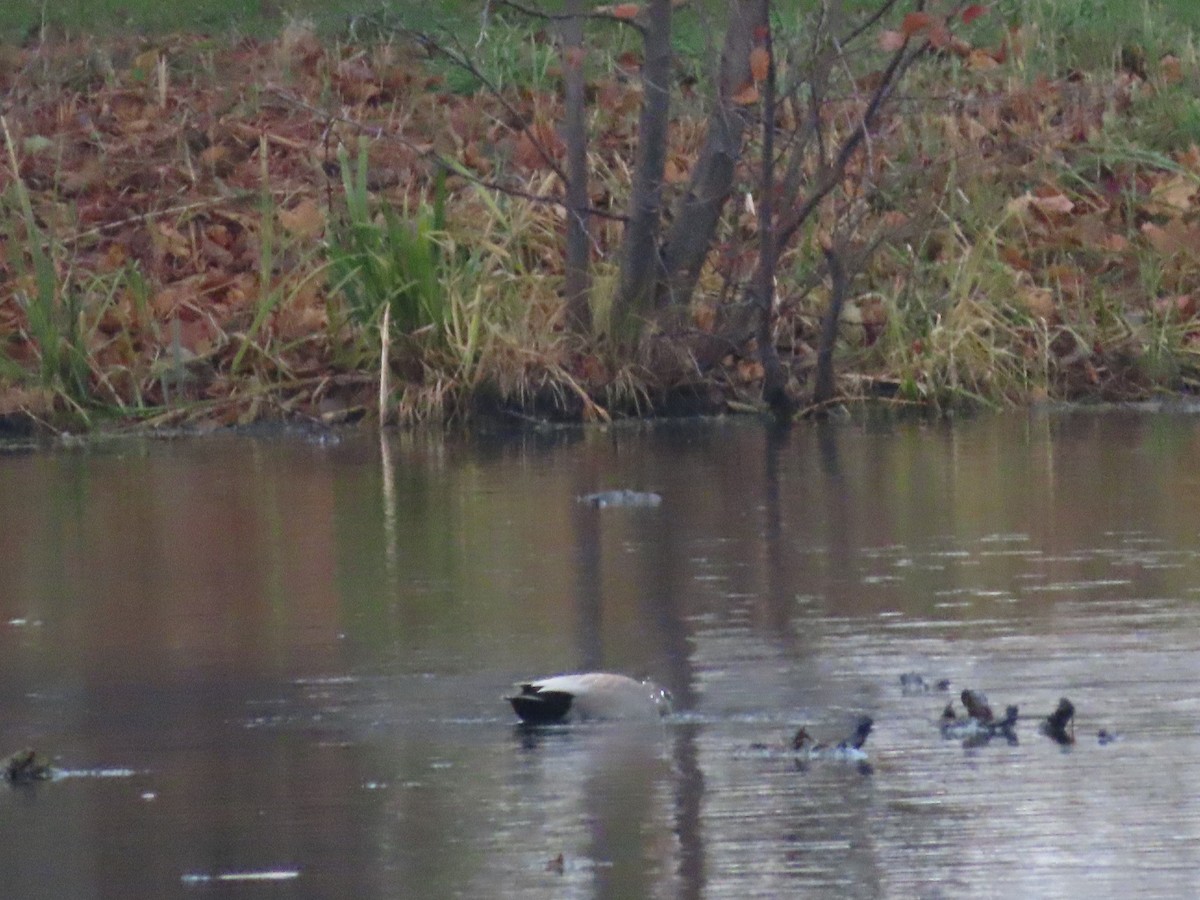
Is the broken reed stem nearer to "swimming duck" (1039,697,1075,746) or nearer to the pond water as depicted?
the pond water

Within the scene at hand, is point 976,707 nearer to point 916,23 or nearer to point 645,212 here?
point 916,23

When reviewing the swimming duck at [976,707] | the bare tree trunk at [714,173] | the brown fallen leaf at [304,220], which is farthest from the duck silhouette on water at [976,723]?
the brown fallen leaf at [304,220]

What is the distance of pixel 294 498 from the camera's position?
935cm

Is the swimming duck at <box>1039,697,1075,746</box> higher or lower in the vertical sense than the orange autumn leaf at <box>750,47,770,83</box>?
lower

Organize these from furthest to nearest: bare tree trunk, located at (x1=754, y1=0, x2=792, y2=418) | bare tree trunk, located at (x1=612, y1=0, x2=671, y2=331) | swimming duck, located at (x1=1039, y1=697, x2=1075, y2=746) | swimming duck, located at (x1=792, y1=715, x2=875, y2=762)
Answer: bare tree trunk, located at (x1=612, y1=0, x2=671, y2=331), bare tree trunk, located at (x1=754, y1=0, x2=792, y2=418), swimming duck, located at (x1=1039, y1=697, x2=1075, y2=746), swimming duck, located at (x1=792, y1=715, x2=875, y2=762)

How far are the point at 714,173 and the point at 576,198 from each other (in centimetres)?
77

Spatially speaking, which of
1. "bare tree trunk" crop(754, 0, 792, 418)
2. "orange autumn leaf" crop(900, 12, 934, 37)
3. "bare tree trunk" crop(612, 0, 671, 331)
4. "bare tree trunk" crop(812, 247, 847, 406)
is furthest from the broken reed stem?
"orange autumn leaf" crop(900, 12, 934, 37)

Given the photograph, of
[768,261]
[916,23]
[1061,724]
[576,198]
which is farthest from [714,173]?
[1061,724]

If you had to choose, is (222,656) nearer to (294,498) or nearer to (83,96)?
(294,498)

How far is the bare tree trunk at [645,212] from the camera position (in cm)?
1216

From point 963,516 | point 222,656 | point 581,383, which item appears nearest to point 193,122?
point 581,383

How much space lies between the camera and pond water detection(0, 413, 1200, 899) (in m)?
4.21

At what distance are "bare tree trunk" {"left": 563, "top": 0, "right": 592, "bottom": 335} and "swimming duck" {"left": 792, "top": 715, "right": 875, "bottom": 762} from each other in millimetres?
7543

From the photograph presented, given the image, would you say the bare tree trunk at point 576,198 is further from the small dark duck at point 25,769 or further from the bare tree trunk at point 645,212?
the small dark duck at point 25,769
